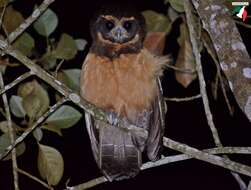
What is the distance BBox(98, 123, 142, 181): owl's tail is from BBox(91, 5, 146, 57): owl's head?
513 mm

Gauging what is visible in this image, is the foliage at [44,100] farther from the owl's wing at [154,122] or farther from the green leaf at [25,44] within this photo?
the owl's wing at [154,122]

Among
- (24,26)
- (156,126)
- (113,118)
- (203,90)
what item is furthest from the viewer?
(156,126)

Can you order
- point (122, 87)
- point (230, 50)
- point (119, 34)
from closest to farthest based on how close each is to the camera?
point (230, 50), point (122, 87), point (119, 34)

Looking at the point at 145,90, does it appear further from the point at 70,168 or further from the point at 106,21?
the point at 70,168

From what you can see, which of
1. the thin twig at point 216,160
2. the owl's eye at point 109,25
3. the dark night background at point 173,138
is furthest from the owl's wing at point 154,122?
the dark night background at point 173,138

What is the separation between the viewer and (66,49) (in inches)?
122

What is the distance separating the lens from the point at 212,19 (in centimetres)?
250

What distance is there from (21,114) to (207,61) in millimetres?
2245

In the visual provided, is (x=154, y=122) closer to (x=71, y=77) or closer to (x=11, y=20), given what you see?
(x=71, y=77)

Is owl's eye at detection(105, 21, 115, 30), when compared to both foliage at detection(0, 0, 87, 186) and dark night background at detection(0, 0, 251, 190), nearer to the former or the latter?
foliage at detection(0, 0, 87, 186)

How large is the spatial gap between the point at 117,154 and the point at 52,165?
794 millimetres

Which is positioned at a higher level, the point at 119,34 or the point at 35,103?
the point at 119,34

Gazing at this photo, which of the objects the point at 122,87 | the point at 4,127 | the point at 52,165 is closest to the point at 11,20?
the point at 4,127

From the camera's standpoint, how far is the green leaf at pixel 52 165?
9.61 ft
